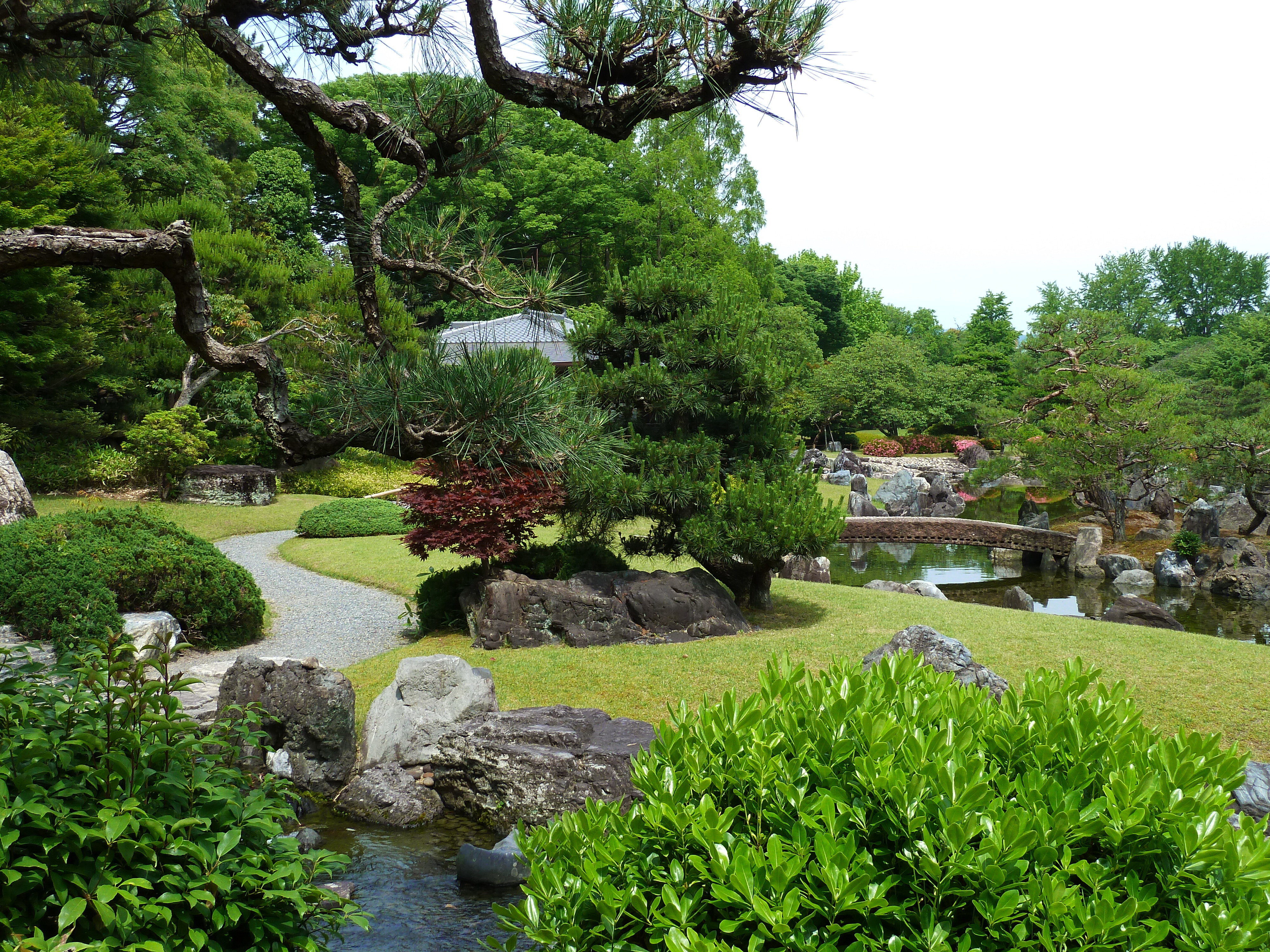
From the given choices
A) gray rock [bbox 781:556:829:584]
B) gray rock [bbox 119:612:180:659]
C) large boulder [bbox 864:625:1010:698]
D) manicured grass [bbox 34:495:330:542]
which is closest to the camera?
large boulder [bbox 864:625:1010:698]

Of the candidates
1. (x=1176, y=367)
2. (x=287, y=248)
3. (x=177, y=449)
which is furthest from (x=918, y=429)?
(x=177, y=449)

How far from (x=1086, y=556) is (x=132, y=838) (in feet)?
61.2

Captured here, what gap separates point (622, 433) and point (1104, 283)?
64686 mm

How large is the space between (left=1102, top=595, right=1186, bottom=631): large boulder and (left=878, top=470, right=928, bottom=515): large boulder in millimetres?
11570

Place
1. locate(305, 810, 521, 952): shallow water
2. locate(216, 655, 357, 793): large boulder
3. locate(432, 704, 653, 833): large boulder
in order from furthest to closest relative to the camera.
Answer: locate(216, 655, 357, 793): large boulder < locate(432, 704, 653, 833): large boulder < locate(305, 810, 521, 952): shallow water

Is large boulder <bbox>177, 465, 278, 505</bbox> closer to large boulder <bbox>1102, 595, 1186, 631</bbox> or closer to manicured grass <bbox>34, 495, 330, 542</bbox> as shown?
manicured grass <bbox>34, 495, 330, 542</bbox>

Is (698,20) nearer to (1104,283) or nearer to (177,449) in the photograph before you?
(177,449)

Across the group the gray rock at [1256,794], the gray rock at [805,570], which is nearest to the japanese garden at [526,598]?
the gray rock at [1256,794]

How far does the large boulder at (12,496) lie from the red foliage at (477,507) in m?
5.81

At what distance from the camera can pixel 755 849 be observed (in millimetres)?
2010

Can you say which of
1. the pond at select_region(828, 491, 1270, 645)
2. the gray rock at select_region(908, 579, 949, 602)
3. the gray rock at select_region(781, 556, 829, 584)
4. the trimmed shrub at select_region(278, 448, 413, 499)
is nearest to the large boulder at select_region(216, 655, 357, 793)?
the gray rock at select_region(908, 579, 949, 602)

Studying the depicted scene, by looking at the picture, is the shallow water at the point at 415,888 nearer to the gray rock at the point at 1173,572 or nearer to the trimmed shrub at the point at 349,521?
the trimmed shrub at the point at 349,521

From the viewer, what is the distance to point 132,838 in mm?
2234

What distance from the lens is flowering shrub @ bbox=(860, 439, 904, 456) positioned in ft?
116
